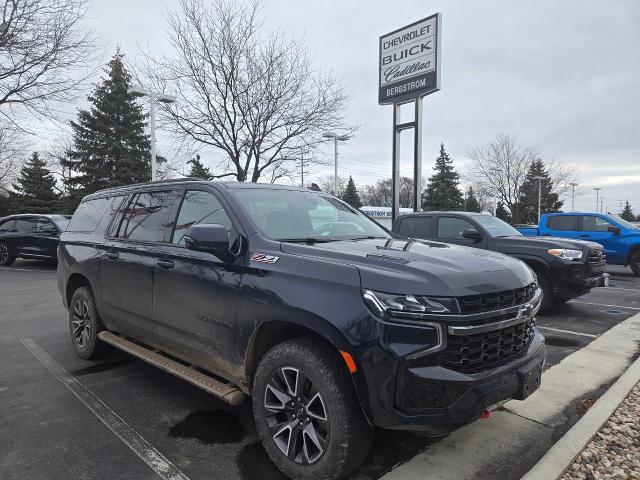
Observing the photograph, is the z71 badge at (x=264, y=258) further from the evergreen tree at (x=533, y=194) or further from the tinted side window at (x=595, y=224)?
the evergreen tree at (x=533, y=194)

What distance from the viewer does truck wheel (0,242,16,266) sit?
14727mm

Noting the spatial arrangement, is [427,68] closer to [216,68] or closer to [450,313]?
[216,68]

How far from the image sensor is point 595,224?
13469 millimetres

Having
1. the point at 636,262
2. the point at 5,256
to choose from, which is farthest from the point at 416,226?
the point at 5,256

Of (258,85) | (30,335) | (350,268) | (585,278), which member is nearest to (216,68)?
(258,85)

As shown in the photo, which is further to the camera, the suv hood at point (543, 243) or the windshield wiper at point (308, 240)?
the suv hood at point (543, 243)

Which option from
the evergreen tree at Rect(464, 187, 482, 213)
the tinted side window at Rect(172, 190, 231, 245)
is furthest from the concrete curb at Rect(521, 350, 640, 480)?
the evergreen tree at Rect(464, 187, 482, 213)

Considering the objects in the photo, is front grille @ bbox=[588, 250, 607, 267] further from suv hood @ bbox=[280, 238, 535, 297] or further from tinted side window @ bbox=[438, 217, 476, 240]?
suv hood @ bbox=[280, 238, 535, 297]

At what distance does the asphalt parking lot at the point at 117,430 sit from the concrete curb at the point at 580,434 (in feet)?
2.40

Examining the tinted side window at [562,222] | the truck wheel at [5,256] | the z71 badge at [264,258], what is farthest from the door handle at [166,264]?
the truck wheel at [5,256]

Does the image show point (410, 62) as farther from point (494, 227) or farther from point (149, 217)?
point (149, 217)

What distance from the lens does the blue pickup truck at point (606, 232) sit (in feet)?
41.6

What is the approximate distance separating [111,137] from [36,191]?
1358cm

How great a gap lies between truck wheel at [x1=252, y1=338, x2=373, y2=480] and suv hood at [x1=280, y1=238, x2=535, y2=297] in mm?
545
